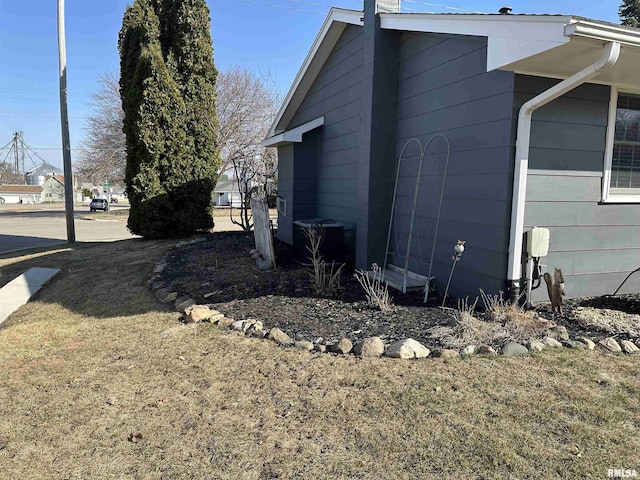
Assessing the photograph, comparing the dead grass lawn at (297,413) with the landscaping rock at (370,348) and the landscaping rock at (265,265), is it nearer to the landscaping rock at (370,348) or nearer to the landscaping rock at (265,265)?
the landscaping rock at (370,348)

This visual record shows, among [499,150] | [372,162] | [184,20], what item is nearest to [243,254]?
[372,162]

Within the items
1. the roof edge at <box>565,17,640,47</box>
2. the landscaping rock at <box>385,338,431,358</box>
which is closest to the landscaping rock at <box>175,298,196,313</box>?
the landscaping rock at <box>385,338,431,358</box>

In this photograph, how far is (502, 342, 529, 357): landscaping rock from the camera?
3.58m

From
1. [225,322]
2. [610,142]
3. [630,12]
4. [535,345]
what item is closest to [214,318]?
[225,322]

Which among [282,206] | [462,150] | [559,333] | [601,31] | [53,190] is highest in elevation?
[601,31]

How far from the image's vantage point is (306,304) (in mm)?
5004

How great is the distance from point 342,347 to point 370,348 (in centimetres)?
24

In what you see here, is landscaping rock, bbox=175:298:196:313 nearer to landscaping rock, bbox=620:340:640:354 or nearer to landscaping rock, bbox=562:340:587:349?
landscaping rock, bbox=562:340:587:349

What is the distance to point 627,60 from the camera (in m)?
4.00

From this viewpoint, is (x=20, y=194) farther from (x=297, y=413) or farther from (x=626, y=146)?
(x=626, y=146)

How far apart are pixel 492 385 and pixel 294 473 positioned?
1.57 meters

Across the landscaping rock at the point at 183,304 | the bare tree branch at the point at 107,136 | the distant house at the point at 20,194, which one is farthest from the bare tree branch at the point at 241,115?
the distant house at the point at 20,194

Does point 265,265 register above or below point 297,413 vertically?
above

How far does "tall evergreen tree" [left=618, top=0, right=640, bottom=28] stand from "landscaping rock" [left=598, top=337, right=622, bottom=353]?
625 inches
